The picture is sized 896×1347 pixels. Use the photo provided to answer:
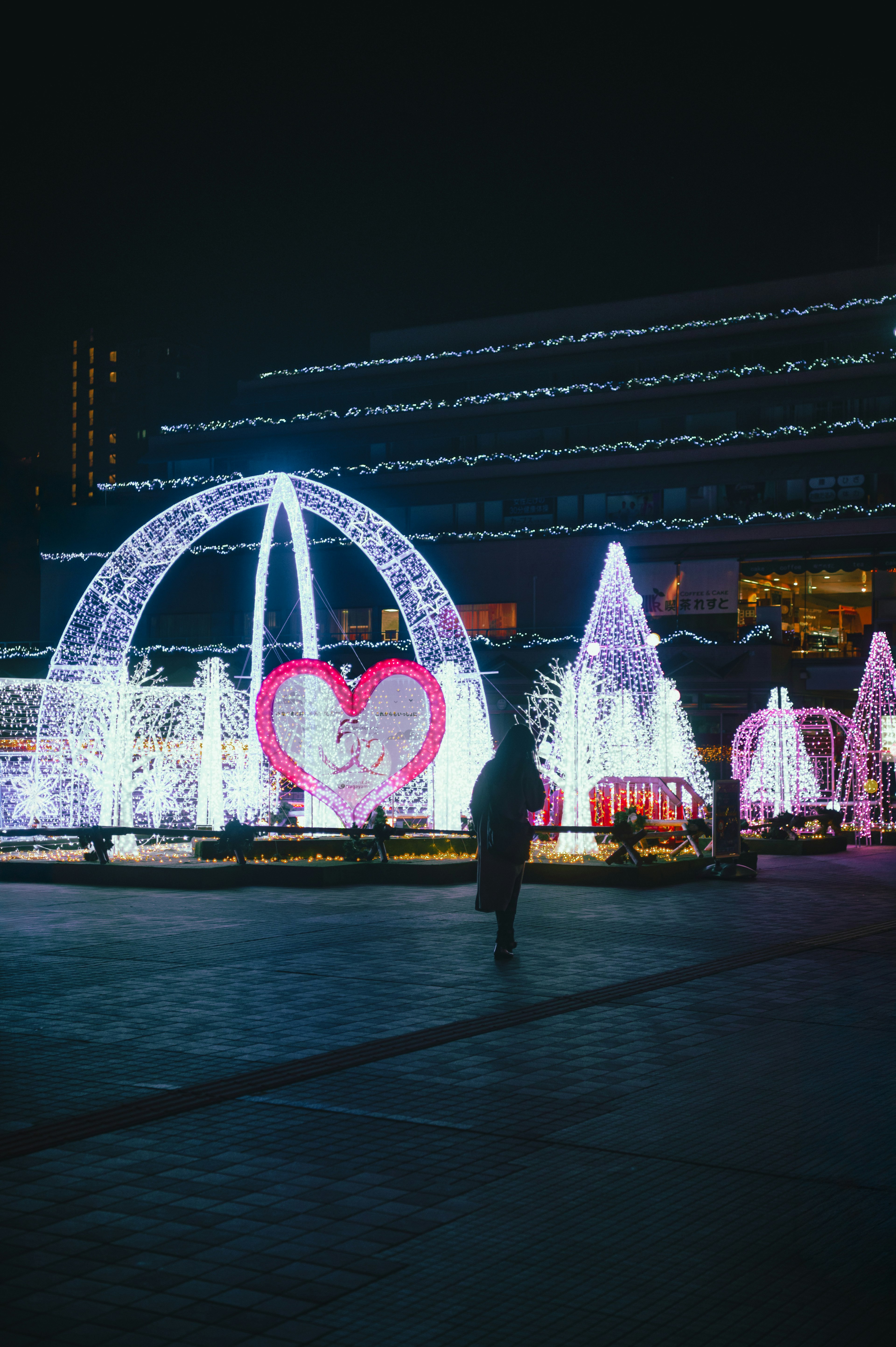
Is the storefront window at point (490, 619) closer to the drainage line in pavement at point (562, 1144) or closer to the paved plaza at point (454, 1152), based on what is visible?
the paved plaza at point (454, 1152)

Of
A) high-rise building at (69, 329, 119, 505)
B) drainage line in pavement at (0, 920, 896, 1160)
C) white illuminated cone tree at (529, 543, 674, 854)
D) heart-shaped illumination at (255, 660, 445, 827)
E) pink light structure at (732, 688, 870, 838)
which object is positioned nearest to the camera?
drainage line in pavement at (0, 920, 896, 1160)

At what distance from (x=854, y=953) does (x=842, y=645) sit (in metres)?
46.6

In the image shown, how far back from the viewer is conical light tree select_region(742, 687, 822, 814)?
28.2 meters

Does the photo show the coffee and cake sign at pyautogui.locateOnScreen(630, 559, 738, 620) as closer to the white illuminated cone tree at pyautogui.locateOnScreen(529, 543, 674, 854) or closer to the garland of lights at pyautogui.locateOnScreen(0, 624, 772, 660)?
the garland of lights at pyautogui.locateOnScreen(0, 624, 772, 660)

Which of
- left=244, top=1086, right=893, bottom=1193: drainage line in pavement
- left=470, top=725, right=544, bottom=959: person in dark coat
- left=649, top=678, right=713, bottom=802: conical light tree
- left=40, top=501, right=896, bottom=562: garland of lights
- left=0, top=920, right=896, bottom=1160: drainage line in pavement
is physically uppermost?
left=40, top=501, right=896, bottom=562: garland of lights

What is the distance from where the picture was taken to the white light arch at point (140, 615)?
866 inches

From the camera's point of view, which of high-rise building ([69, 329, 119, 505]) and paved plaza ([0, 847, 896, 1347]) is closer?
paved plaza ([0, 847, 896, 1347])

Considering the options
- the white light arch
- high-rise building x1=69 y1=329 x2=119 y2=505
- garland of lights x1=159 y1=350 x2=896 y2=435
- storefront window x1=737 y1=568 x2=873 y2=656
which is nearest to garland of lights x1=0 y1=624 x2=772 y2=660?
storefront window x1=737 y1=568 x2=873 y2=656

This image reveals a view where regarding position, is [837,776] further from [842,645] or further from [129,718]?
[842,645]

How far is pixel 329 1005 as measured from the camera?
29.7 feet

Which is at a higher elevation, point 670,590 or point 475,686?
point 670,590

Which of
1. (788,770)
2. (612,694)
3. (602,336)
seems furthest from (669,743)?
(602,336)

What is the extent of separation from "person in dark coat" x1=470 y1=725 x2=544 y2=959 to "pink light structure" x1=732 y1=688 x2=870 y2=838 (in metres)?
16.1

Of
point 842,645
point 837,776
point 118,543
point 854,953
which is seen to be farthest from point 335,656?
point 854,953
